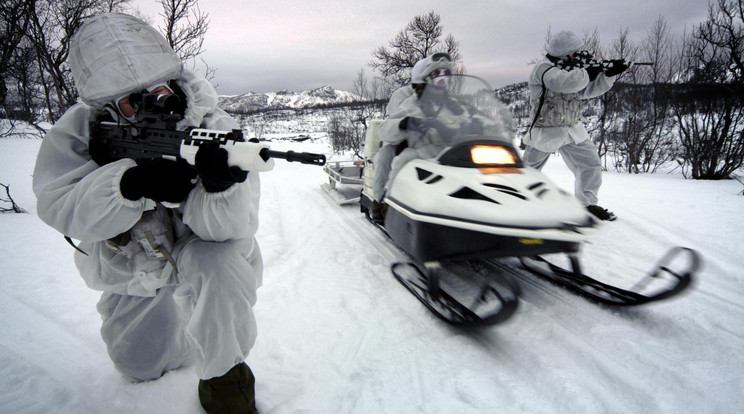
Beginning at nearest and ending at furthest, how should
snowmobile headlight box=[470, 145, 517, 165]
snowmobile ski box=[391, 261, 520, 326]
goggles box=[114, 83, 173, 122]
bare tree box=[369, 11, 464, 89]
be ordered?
goggles box=[114, 83, 173, 122] → snowmobile ski box=[391, 261, 520, 326] → snowmobile headlight box=[470, 145, 517, 165] → bare tree box=[369, 11, 464, 89]

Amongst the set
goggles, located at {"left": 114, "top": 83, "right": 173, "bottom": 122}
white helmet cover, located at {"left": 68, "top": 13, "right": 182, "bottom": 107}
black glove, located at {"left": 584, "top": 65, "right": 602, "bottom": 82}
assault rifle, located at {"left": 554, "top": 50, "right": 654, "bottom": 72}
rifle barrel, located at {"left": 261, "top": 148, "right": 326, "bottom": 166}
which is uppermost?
assault rifle, located at {"left": 554, "top": 50, "right": 654, "bottom": 72}

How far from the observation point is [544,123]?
12.3ft

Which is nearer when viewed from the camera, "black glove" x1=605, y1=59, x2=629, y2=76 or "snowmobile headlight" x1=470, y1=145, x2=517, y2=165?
"snowmobile headlight" x1=470, y1=145, x2=517, y2=165

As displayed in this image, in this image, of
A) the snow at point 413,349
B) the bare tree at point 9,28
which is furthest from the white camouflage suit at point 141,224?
the bare tree at point 9,28

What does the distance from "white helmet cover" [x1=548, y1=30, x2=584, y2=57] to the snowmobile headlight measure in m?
2.30

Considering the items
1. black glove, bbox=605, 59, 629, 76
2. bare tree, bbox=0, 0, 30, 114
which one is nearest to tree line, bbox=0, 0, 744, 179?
bare tree, bbox=0, 0, 30, 114

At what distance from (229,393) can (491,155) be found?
6.49ft

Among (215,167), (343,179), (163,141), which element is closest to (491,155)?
(215,167)

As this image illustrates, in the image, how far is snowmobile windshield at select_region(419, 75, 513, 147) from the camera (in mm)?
2451

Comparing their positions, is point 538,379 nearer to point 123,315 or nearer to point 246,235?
point 246,235

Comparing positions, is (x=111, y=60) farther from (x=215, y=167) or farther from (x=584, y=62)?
(x=584, y=62)

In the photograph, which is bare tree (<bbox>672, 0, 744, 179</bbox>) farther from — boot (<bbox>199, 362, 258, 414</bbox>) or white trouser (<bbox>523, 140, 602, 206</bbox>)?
boot (<bbox>199, 362, 258, 414</bbox>)

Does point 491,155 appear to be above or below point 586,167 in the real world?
above

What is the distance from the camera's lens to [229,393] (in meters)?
1.28
